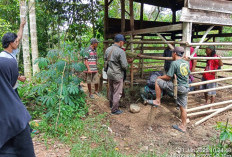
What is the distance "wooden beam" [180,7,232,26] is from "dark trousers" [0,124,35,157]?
12.1 feet

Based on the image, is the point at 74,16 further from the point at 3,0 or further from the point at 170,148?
the point at 170,148

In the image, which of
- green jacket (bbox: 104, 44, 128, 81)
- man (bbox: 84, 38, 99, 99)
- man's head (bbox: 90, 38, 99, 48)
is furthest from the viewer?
man (bbox: 84, 38, 99, 99)

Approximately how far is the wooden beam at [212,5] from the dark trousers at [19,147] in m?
3.98

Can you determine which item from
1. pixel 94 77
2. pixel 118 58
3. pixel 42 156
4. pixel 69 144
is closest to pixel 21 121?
pixel 42 156

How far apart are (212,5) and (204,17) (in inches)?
14.9

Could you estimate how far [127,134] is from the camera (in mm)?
Result: 3611

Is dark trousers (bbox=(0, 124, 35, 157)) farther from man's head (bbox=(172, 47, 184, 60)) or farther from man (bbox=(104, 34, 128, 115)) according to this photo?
man's head (bbox=(172, 47, 184, 60))

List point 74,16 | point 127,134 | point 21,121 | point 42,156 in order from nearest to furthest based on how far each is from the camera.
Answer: point 21,121 → point 42,156 → point 127,134 → point 74,16

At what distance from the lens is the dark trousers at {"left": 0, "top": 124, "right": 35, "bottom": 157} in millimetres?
1430

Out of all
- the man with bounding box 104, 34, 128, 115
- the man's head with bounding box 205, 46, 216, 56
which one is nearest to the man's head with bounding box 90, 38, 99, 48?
the man with bounding box 104, 34, 128, 115

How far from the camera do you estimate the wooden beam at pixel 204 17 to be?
372cm

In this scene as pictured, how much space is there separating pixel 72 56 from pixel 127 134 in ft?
6.94

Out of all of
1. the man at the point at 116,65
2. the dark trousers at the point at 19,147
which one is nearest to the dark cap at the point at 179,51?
the man at the point at 116,65

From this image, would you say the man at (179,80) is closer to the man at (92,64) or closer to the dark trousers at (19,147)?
the man at (92,64)
